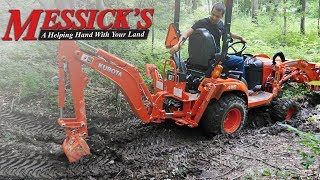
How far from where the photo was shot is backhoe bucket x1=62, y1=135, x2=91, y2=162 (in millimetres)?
4590

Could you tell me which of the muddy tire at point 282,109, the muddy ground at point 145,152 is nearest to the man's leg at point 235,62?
the muddy tire at point 282,109

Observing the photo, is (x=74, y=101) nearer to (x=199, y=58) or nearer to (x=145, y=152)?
(x=145, y=152)

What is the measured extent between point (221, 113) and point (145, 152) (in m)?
1.31

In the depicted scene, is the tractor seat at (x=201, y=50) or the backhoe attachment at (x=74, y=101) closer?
the backhoe attachment at (x=74, y=101)

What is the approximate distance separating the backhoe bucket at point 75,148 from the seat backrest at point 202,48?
215 cm

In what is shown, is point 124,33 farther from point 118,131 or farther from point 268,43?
point 268,43

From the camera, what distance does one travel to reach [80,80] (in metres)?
4.61

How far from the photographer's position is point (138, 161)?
468cm

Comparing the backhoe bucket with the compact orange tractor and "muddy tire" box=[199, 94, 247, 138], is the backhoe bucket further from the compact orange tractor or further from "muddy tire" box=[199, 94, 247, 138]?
"muddy tire" box=[199, 94, 247, 138]

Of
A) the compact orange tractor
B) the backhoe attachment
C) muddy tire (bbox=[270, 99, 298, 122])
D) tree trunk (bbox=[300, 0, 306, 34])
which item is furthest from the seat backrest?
tree trunk (bbox=[300, 0, 306, 34])

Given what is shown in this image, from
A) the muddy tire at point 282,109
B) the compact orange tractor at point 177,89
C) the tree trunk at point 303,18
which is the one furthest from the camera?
the tree trunk at point 303,18

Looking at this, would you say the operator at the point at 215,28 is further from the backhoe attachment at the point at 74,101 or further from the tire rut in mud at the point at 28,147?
the tire rut in mud at the point at 28,147

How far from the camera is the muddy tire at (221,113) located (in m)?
5.51

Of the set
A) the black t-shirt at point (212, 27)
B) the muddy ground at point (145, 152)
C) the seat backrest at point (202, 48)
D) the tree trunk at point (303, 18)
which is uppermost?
the tree trunk at point (303, 18)
